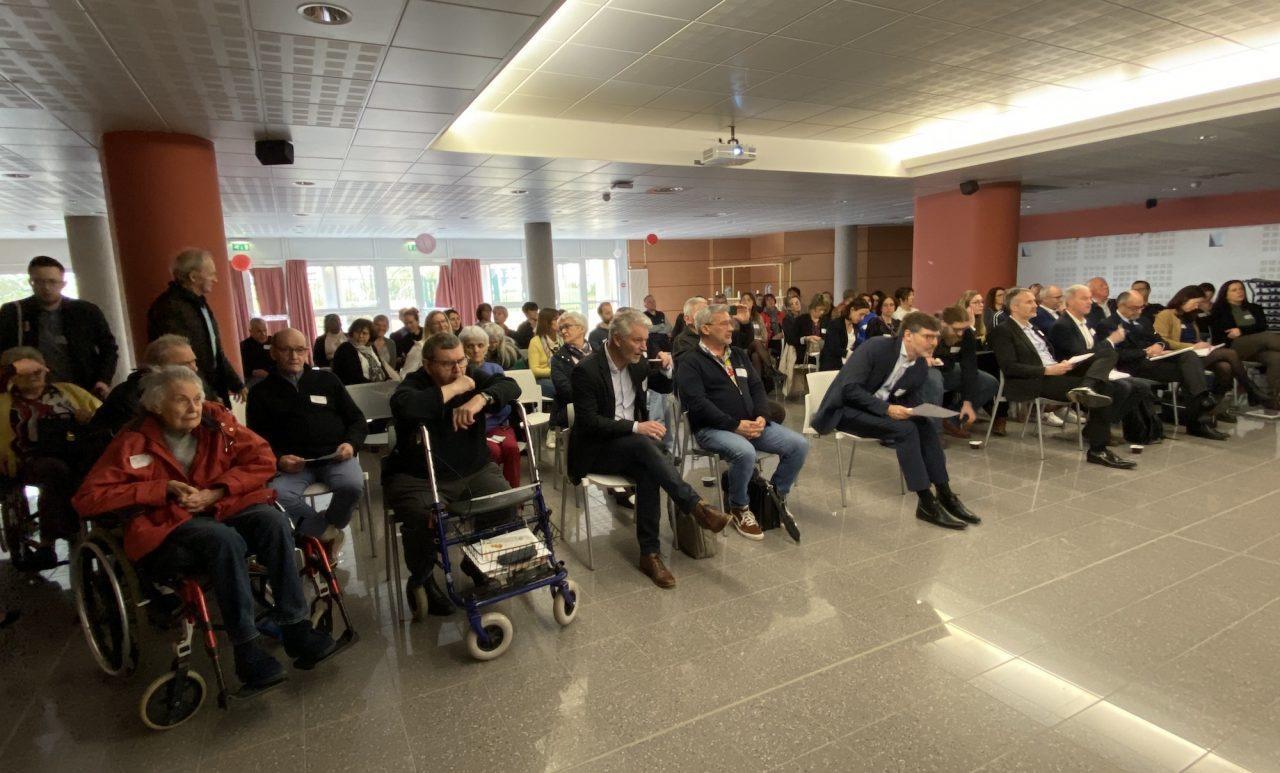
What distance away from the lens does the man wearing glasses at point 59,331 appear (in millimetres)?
3672

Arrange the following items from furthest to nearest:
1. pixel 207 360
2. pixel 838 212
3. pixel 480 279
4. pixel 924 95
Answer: pixel 480 279, pixel 838 212, pixel 924 95, pixel 207 360

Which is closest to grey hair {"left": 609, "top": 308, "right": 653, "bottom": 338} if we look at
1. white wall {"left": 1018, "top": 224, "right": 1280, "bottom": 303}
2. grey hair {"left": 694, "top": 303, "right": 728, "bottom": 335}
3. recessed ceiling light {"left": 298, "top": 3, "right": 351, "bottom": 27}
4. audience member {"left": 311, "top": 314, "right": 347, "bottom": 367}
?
grey hair {"left": 694, "top": 303, "right": 728, "bottom": 335}

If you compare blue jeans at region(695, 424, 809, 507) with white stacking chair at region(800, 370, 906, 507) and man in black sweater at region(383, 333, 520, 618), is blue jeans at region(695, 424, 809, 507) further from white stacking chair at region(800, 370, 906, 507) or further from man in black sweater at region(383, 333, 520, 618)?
man in black sweater at region(383, 333, 520, 618)

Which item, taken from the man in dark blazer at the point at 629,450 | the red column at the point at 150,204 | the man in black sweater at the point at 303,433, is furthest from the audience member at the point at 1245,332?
the red column at the point at 150,204

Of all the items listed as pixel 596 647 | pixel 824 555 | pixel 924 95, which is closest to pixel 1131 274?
pixel 924 95

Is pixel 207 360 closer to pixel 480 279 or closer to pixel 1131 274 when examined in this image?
pixel 480 279

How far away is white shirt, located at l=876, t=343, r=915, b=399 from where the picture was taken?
158 inches

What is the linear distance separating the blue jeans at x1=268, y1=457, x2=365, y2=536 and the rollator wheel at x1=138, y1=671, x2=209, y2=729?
0.80 meters

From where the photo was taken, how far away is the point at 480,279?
56.0ft

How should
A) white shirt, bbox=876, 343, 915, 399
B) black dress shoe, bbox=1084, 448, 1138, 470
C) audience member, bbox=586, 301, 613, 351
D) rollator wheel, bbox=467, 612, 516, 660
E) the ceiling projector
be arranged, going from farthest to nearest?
audience member, bbox=586, 301, 613, 351, the ceiling projector, black dress shoe, bbox=1084, 448, 1138, 470, white shirt, bbox=876, 343, 915, 399, rollator wheel, bbox=467, 612, 516, 660

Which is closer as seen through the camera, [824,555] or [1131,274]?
[824,555]

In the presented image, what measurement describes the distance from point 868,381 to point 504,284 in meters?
14.9

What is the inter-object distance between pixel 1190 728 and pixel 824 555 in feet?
5.35

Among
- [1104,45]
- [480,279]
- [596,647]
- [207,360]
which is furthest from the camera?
[480,279]
